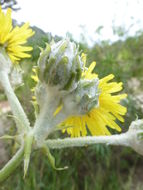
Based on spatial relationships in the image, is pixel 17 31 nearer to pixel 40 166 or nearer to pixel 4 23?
pixel 4 23

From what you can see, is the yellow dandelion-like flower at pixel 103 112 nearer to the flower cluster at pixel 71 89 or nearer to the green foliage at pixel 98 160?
the flower cluster at pixel 71 89

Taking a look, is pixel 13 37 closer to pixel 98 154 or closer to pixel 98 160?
pixel 98 154

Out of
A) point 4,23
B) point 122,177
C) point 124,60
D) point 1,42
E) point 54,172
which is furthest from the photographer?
point 122,177

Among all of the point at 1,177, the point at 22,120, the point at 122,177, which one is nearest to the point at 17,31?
the point at 22,120

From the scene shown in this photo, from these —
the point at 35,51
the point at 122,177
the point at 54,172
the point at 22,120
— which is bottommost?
the point at 122,177

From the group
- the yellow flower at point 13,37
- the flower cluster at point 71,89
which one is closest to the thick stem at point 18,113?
the flower cluster at point 71,89

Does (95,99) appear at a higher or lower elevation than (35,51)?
lower

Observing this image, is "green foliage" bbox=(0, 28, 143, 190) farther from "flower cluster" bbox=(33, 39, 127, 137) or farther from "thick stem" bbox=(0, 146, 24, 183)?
"thick stem" bbox=(0, 146, 24, 183)

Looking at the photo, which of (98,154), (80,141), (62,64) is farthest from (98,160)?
(62,64)
